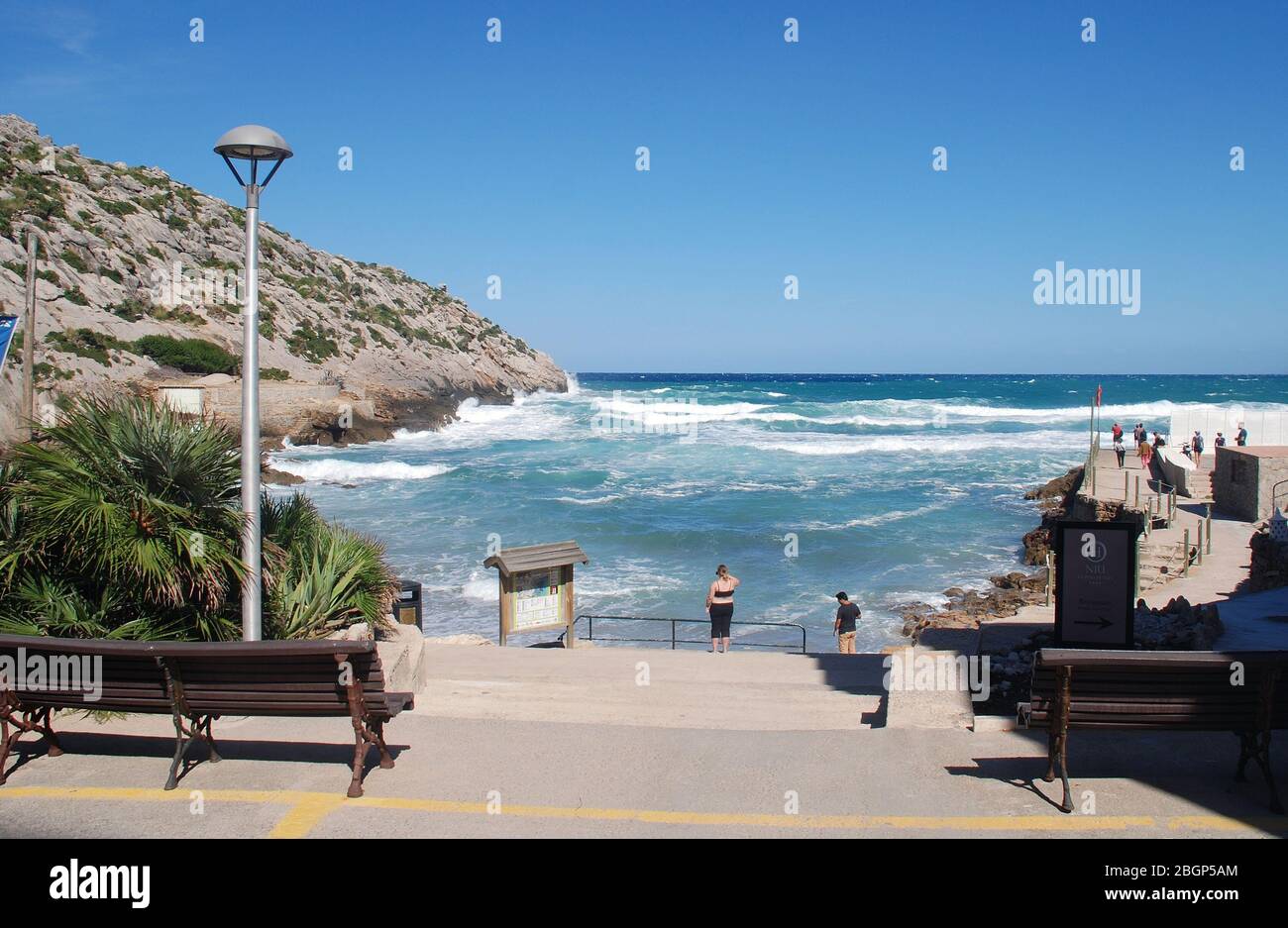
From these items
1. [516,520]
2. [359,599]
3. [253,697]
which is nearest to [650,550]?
[516,520]

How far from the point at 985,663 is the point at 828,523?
21.4 metres

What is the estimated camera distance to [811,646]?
17125 millimetres

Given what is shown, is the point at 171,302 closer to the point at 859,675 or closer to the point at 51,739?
the point at 859,675

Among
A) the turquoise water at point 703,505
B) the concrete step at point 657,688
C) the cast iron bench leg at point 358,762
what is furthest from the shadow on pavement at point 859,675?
the turquoise water at point 703,505

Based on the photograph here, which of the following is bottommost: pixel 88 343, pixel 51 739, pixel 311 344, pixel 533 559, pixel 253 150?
pixel 51 739

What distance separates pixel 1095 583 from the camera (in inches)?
340

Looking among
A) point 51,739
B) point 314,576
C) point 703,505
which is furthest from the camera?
point 703,505

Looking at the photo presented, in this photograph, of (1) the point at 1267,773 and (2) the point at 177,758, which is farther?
(2) the point at 177,758

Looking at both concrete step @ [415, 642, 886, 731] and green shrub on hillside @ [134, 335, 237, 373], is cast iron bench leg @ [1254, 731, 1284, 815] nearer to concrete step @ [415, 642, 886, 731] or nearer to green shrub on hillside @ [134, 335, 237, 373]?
concrete step @ [415, 642, 886, 731]

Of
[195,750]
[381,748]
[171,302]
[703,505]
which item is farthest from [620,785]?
[171,302]

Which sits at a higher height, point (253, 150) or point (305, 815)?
point (253, 150)

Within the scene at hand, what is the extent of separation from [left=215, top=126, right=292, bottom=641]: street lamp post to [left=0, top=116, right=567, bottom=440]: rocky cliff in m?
21.8

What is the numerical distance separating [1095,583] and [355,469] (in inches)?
1458
